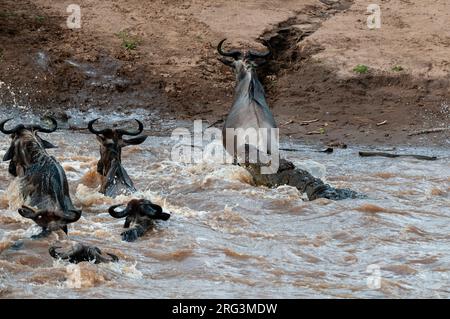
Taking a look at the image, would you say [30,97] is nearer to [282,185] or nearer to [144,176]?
[144,176]

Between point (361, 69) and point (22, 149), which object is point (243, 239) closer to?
point (22, 149)

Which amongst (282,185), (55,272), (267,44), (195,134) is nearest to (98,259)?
(55,272)

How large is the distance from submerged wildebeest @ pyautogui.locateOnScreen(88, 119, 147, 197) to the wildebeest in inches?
78.4

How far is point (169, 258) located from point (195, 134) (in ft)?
20.1

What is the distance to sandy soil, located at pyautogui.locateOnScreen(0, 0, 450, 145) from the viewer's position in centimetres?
1436

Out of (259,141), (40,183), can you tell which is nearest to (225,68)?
(259,141)

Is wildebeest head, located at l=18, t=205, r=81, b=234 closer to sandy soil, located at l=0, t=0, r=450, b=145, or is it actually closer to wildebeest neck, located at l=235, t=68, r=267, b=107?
wildebeest neck, located at l=235, t=68, r=267, b=107

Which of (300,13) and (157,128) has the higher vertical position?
(300,13)

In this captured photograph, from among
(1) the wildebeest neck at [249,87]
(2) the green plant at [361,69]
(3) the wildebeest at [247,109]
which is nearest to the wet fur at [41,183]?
(3) the wildebeest at [247,109]

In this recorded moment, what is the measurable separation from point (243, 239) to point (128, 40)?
782cm

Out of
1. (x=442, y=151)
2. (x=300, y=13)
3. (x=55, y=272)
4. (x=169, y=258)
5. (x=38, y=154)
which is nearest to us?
(x=55, y=272)

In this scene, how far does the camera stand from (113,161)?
995cm

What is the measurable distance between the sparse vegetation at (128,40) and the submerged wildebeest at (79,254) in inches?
335

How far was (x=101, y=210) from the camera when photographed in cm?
934
